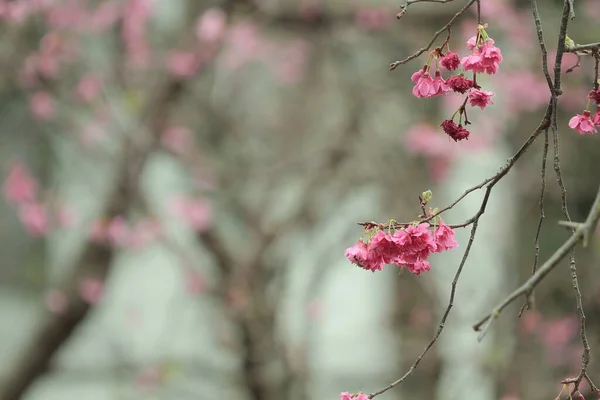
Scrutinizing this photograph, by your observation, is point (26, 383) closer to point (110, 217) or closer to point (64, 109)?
point (110, 217)

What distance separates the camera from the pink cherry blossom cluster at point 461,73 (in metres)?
1.40

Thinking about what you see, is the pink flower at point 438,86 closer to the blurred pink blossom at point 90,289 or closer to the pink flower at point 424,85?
the pink flower at point 424,85

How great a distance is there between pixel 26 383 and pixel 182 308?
3448 mm

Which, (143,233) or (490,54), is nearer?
(490,54)

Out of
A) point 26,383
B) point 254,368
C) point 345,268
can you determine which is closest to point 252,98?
point 345,268

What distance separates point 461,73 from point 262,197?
4042 mm

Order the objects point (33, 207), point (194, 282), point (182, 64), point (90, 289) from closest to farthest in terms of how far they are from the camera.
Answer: point (90, 289)
point (182, 64)
point (33, 207)
point (194, 282)

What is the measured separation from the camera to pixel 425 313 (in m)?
5.66

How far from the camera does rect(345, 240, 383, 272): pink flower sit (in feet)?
4.71

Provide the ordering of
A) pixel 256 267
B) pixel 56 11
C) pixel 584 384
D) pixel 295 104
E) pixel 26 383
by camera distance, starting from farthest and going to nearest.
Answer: pixel 295 104
pixel 56 11
pixel 256 267
pixel 584 384
pixel 26 383

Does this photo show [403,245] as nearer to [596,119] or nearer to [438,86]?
[438,86]

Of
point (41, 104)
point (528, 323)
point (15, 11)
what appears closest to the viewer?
point (15, 11)

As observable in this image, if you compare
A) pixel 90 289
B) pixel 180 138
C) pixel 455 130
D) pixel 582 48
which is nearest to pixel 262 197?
pixel 180 138

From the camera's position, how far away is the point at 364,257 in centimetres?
143
